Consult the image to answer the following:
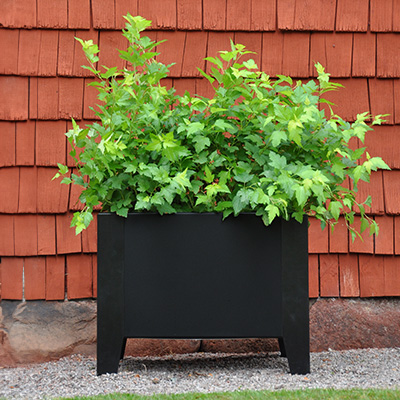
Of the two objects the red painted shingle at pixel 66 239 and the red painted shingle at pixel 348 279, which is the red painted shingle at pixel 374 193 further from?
the red painted shingle at pixel 66 239

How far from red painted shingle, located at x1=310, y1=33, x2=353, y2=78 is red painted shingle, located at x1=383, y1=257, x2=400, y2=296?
1104mm

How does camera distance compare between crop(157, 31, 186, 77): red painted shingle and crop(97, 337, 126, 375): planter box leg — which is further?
crop(157, 31, 186, 77): red painted shingle

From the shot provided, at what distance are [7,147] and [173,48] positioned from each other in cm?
108

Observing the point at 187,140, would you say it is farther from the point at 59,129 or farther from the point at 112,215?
the point at 59,129

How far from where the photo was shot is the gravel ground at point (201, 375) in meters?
2.35

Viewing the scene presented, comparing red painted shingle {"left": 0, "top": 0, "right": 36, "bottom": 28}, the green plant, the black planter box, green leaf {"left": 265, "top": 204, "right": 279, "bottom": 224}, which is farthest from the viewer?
red painted shingle {"left": 0, "top": 0, "right": 36, "bottom": 28}

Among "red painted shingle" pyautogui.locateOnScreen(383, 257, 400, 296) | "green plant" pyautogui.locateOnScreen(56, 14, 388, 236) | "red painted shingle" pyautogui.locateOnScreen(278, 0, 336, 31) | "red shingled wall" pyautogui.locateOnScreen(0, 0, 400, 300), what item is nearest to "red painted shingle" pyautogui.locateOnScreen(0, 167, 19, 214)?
"red shingled wall" pyautogui.locateOnScreen(0, 0, 400, 300)

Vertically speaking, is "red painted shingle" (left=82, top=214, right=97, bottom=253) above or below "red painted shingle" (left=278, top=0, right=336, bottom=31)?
below

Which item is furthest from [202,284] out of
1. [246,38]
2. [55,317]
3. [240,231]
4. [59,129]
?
[246,38]

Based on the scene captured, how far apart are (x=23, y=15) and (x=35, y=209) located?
3.55 ft

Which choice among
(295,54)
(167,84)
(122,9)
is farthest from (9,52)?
(295,54)

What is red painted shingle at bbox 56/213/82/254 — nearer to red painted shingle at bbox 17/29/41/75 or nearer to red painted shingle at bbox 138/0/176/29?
red painted shingle at bbox 17/29/41/75

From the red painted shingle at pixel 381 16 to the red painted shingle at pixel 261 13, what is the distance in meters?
0.57

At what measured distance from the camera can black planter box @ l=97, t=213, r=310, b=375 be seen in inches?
97.7
